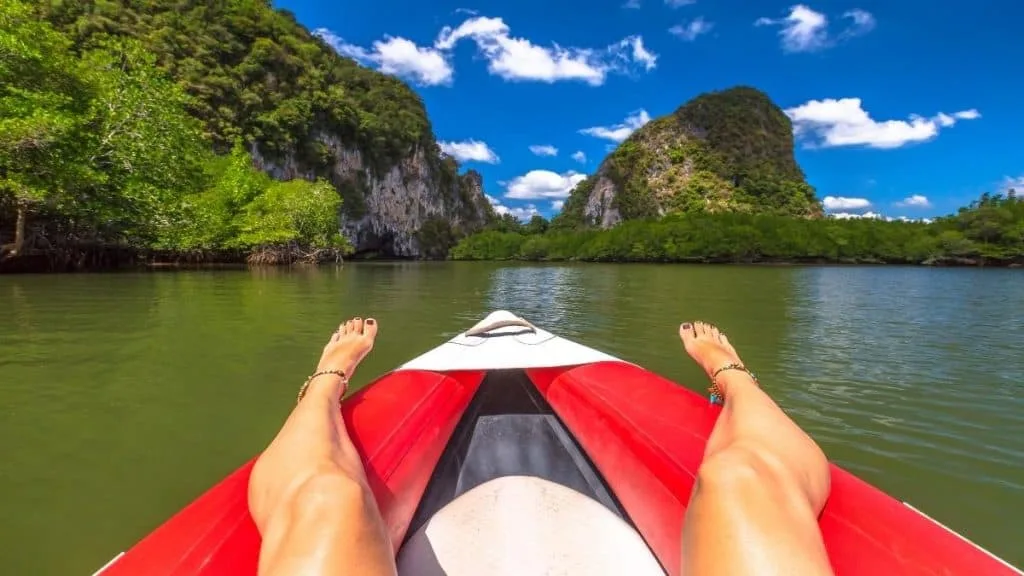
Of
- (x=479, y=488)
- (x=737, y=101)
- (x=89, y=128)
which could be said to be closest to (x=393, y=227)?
(x=89, y=128)

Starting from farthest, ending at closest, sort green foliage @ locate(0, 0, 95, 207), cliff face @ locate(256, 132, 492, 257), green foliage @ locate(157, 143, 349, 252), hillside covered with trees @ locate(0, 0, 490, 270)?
cliff face @ locate(256, 132, 492, 257) → green foliage @ locate(157, 143, 349, 252) → hillside covered with trees @ locate(0, 0, 490, 270) → green foliage @ locate(0, 0, 95, 207)

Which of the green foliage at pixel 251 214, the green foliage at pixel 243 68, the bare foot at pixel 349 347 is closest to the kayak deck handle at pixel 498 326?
the bare foot at pixel 349 347

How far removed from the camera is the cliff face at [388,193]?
168 ft

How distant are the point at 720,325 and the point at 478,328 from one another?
5.92 meters

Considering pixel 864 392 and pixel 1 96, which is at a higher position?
pixel 1 96

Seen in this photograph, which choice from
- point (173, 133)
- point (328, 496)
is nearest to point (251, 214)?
point (173, 133)

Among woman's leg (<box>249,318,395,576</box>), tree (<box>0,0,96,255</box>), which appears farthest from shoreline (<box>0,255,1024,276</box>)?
woman's leg (<box>249,318,395,576</box>)

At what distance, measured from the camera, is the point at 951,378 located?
4.63m

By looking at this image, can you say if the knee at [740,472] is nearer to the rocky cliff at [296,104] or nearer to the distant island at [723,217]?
the rocky cliff at [296,104]

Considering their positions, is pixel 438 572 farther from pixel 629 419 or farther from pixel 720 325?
pixel 720 325

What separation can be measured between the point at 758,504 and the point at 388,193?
66.7 metres

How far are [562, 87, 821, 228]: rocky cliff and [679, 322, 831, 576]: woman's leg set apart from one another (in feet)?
327

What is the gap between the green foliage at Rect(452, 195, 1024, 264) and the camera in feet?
155

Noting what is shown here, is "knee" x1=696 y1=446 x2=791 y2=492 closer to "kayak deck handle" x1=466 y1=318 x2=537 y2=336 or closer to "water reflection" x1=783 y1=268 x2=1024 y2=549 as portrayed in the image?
"water reflection" x1=783 y1=268 x2=1024 y2=549
